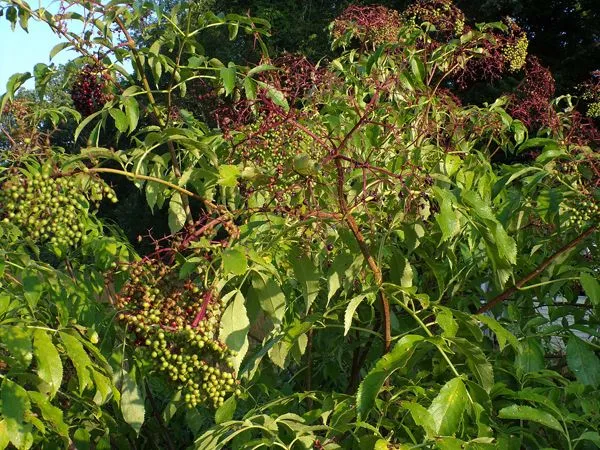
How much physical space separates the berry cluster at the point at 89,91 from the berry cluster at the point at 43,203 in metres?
0.61

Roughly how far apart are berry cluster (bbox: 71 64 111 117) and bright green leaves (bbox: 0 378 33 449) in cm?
98

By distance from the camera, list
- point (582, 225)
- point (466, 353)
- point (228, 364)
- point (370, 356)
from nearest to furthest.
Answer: point (228, 364) → point (466, 353) → point (582, 225) → point (370, 356)

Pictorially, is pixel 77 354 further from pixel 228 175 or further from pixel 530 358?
pixel 530 358

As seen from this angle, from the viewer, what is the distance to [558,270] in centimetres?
227

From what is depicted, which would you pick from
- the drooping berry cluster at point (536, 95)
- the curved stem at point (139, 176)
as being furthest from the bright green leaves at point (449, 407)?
the drooping berry cluster at point (536, 95)

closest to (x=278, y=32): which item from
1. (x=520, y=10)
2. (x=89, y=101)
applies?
(x=520, y=10)

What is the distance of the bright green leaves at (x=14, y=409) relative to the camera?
1.66 meters

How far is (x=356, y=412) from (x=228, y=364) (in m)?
0.30

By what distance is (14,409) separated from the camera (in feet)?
5.46

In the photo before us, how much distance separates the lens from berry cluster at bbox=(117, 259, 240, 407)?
158cm

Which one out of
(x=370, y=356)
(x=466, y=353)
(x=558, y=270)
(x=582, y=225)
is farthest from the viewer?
(x=370, y=356)

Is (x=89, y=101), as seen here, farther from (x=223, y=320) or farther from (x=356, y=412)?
(x=356, y=412)

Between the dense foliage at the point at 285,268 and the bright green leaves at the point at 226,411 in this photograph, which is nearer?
the dense foliage at the point at 285,268

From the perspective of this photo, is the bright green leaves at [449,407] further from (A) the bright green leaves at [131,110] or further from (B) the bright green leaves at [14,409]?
(A) the bright green leaves at [131,110]
